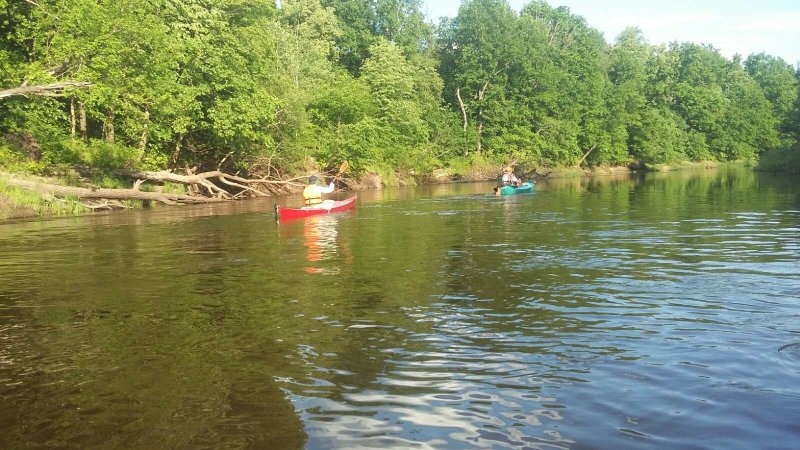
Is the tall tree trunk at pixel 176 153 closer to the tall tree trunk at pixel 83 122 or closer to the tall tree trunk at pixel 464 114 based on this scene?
the tall tree trunk at pixel 83 122

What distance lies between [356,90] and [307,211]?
2953cm

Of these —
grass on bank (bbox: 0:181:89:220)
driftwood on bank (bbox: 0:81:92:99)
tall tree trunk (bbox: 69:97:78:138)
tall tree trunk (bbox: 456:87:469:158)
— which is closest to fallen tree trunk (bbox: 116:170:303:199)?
tall tree trunk (bbox: 69:97:78:138)

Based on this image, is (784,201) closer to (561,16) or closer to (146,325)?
(146,325)

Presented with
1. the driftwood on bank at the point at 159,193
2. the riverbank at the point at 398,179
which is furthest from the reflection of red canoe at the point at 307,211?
the riverbank at the point at 398,179

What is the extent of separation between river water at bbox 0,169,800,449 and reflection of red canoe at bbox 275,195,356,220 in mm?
5803

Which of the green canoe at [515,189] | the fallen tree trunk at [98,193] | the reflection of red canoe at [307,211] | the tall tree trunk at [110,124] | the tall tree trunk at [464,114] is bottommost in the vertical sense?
the reflection of red canoe at [307,211]

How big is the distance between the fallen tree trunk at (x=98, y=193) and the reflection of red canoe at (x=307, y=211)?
916 cm

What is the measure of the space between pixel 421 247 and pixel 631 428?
987 cm

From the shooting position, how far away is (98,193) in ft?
87.2

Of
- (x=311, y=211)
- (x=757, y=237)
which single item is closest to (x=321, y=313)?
(x=757, y=237)

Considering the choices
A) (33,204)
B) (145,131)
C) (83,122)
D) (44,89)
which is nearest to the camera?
(44,89)

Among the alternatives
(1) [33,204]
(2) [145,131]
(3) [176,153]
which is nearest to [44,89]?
(1) [33,204]

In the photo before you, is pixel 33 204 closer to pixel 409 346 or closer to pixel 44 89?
pixel 44 89

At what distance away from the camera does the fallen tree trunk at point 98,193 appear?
2472 cm
